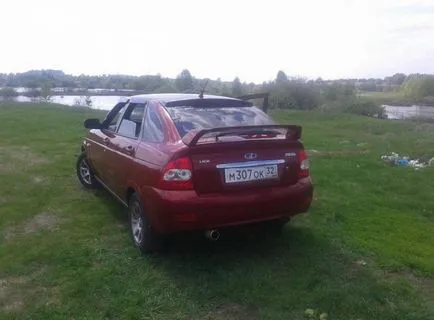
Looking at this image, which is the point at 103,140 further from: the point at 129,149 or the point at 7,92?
the point at 7,92

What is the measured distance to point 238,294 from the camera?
11.6 ft

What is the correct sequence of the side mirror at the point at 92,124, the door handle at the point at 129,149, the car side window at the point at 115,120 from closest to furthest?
1. the door handle at the point at 129,149
2. the car side window at the point at 115,120
3. the side mirror at the point at 92,124

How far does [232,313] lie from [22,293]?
5.73ft

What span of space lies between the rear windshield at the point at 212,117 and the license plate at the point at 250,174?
60 centimetres

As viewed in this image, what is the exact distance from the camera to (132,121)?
505cm

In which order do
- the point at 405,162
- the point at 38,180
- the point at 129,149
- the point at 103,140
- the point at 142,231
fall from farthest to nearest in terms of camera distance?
the point at 405,162 < the point at 38,180 < the point at 103,140 < the point at 129,149 < the point at 142,231

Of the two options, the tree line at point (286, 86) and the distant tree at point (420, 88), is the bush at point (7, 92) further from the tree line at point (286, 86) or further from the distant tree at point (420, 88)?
the distant tree at point (420, 88)

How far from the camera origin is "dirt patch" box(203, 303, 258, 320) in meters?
3.24

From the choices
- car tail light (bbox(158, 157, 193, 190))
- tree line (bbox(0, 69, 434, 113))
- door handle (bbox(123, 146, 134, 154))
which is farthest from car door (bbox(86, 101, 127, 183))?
tree line (bbox(0, 69, 434, 113))

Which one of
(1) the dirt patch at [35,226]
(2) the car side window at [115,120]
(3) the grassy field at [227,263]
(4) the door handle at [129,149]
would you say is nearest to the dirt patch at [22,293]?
(3) the grassy field at [227,263]

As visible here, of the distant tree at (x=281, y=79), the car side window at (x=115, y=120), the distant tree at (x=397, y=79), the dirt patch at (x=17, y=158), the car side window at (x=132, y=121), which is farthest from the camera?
the distant tree at (x=397, y=79)

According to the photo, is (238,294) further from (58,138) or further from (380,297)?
(58,138)

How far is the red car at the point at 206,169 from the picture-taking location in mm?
3756

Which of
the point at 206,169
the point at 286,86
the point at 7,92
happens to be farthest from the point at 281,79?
the point at 206,169
